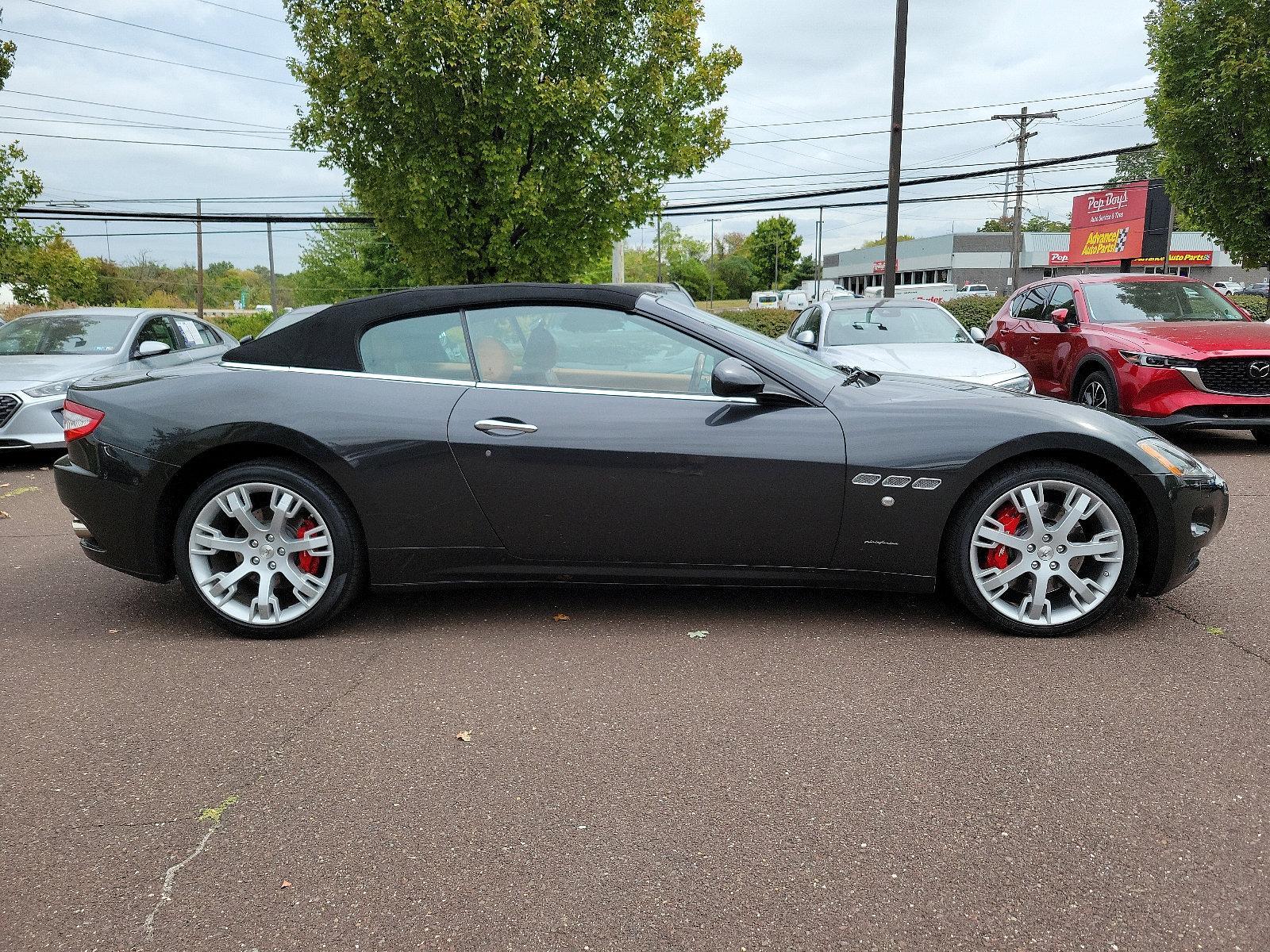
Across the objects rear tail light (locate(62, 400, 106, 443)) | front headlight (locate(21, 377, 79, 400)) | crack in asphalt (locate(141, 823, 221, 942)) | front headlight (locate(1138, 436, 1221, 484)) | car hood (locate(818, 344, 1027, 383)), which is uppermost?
car hood (locate(818, 344, 1027, 383))

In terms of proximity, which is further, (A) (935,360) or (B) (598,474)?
(A) (935,360)

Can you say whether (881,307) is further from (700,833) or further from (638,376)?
(700,833)

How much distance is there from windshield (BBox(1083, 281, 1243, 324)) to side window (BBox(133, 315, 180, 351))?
9613 mm

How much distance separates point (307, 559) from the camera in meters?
3.85

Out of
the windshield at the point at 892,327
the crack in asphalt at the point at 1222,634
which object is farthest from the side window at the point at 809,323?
the crack in asphalt at the point at 1222,634

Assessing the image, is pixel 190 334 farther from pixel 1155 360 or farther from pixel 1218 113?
pixel 1218 113

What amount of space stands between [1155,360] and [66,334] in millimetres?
10315

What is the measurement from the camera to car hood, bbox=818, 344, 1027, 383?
7.98 meters

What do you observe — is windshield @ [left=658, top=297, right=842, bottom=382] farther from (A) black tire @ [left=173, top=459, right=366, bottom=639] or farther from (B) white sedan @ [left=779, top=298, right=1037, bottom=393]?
(B) white sedan @ [left=779, top=298, right=1037, bottom=393]

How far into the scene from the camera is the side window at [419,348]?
3861 mm

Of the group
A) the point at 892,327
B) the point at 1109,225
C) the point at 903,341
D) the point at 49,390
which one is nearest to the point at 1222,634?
the point at 903,341

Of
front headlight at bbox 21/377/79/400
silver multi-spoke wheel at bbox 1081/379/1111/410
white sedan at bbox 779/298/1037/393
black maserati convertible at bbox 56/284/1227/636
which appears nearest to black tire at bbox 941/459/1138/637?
black maserati convertible at bbox 56/284/1227/636

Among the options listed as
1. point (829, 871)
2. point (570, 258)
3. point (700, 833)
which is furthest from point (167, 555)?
point (570, 258)

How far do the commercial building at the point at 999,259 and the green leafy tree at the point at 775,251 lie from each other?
57.0ft
